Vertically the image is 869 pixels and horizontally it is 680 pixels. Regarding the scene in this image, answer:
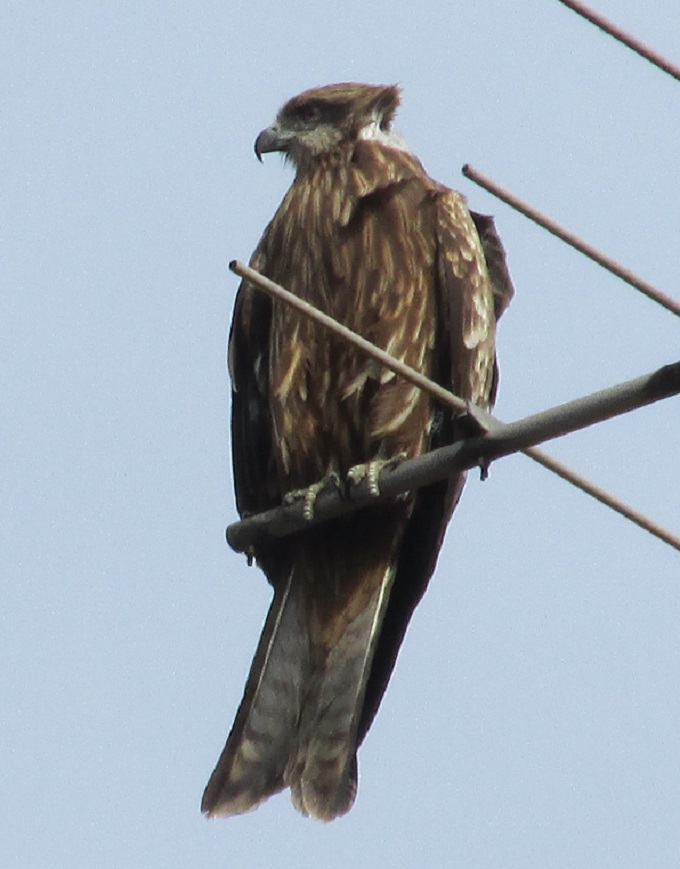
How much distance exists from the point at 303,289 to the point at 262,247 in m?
0.41

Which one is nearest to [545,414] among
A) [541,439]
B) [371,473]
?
[541,439]

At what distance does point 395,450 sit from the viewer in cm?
581

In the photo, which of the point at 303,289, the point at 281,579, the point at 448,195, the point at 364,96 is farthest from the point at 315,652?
the point at 364,96

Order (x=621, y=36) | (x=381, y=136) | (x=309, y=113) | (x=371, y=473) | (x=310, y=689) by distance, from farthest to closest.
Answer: (x=309, y=113) → (x=381, y=136) → (x=310, y=689) → (x=371, y=473) → (x=621, y=36)

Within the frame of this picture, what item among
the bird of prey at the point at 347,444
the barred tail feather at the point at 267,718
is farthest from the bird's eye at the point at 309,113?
the barred tail feather at the point at 267,718

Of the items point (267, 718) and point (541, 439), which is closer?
point (541, 439)

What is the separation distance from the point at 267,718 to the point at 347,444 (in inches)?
34.1

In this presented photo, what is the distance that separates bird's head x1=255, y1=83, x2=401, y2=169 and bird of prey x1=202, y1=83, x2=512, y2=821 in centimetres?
53

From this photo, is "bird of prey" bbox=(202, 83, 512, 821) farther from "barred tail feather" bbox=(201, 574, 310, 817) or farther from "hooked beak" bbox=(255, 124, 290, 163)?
"hooked beak" bbox=(255, 124, 290, 163)

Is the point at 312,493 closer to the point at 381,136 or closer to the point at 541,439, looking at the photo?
the point at 541,439

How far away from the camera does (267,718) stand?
5734 mm

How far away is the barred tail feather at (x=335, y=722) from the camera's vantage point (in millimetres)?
5633

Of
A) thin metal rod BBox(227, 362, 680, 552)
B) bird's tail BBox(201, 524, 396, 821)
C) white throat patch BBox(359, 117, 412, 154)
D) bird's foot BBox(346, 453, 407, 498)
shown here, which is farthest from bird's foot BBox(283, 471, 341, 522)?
white throat patch BBox(359, 117, 412, 154)

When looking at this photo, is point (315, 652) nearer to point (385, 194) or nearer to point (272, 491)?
point (272, 491)
